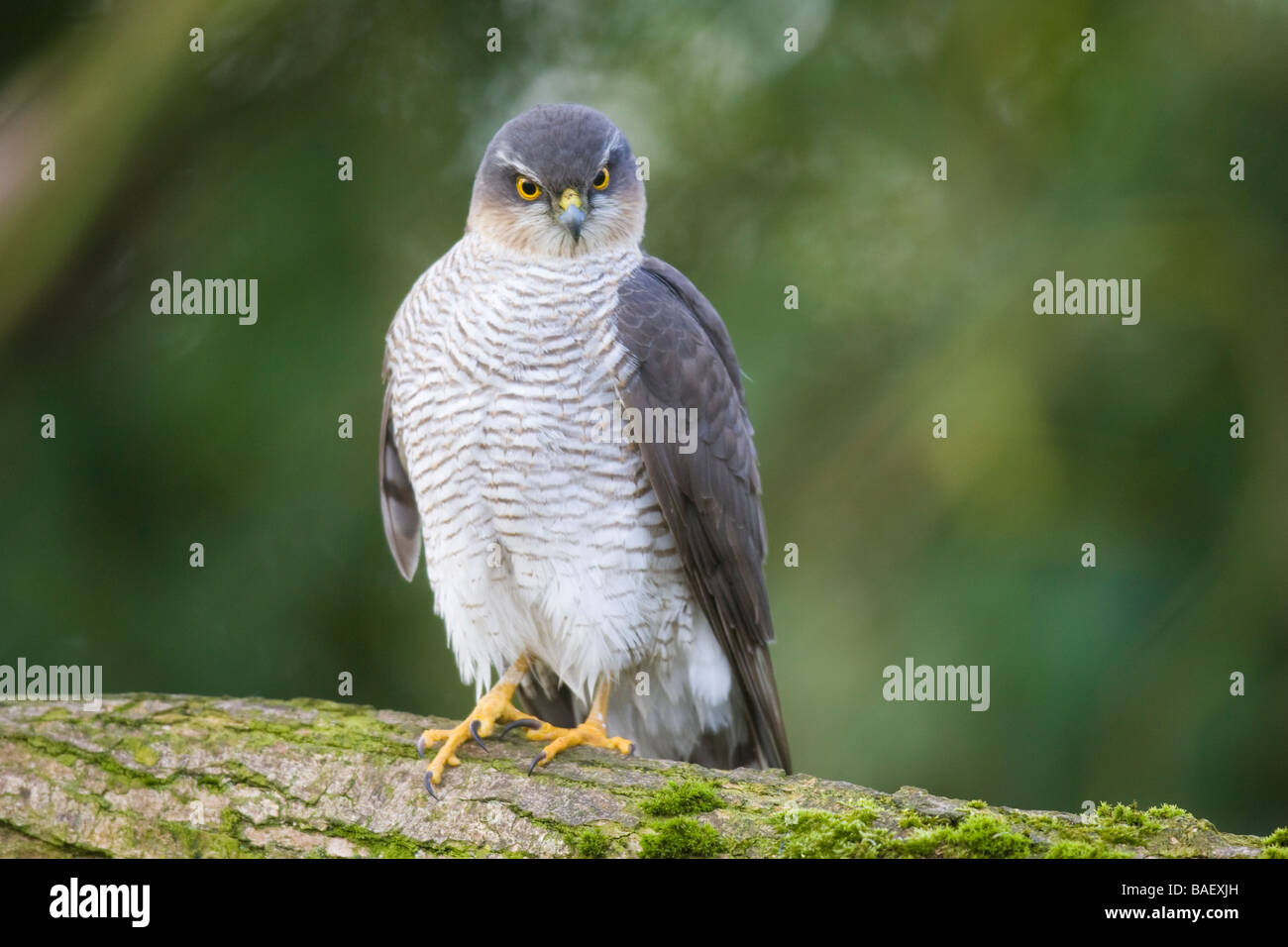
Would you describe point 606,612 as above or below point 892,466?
below

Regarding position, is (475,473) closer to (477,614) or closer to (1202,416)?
(477,614)

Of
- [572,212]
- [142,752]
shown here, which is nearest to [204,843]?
[142,752]

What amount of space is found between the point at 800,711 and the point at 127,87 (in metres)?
3.69

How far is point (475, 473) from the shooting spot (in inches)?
155

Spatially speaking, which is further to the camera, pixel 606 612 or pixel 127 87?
pixel 127 87

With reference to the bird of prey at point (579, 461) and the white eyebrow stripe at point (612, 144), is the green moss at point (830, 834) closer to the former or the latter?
the bird of prey at point (579, 461)

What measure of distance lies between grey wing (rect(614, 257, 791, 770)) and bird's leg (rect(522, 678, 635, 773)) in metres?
0.52

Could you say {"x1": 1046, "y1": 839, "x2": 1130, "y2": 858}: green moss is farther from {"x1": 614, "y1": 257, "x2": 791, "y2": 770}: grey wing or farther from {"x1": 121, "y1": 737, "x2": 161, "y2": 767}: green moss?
{"x1": 121, "y1": 737, "x2": 161, "y2": 767}: green moss

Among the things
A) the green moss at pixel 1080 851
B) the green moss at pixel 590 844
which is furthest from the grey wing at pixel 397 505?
the green moss at pixel 1080 851

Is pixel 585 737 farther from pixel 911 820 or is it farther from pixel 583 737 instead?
pixel 911 820

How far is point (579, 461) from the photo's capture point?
3.88m

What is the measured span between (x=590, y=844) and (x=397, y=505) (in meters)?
2.05

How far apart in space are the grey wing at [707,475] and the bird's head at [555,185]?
0.26 meters
